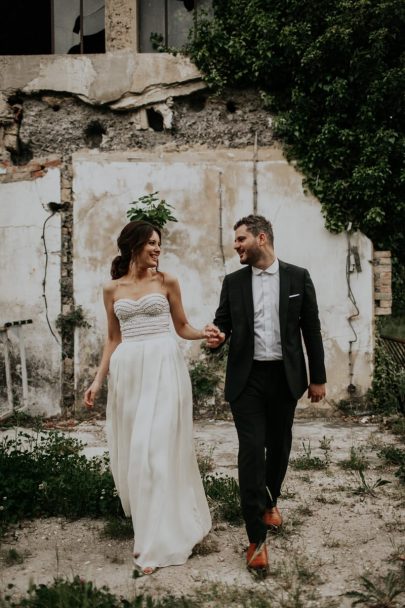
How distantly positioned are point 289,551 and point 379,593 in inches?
34.1

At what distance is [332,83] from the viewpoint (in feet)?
25.5

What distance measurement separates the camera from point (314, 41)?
7.71m

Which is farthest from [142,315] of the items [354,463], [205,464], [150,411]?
[354,463]

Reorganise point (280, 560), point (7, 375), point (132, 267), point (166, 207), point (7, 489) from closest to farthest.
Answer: point (280, 560) → point (132, 267) → point (7, 489) → point (7, 375) → point (166, 207)

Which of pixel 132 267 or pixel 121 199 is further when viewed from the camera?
pixel 121 199

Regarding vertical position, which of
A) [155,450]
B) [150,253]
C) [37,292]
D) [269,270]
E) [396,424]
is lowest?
[396,424]

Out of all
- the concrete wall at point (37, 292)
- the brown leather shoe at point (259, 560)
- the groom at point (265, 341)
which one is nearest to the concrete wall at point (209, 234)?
the concrete wall at point (37, 292)

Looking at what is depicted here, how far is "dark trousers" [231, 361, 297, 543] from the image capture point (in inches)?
146

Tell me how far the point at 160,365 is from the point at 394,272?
17.5 ft

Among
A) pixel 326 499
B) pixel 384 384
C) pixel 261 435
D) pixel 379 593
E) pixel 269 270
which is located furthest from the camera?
pixel 384 384

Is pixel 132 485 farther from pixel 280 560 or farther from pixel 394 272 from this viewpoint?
pixel 394 272

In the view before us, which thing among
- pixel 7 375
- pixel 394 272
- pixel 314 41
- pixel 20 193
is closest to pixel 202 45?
pixel 314 41

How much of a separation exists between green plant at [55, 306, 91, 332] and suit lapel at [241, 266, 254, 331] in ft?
14.5

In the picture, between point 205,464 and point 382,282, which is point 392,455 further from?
point 382,282
